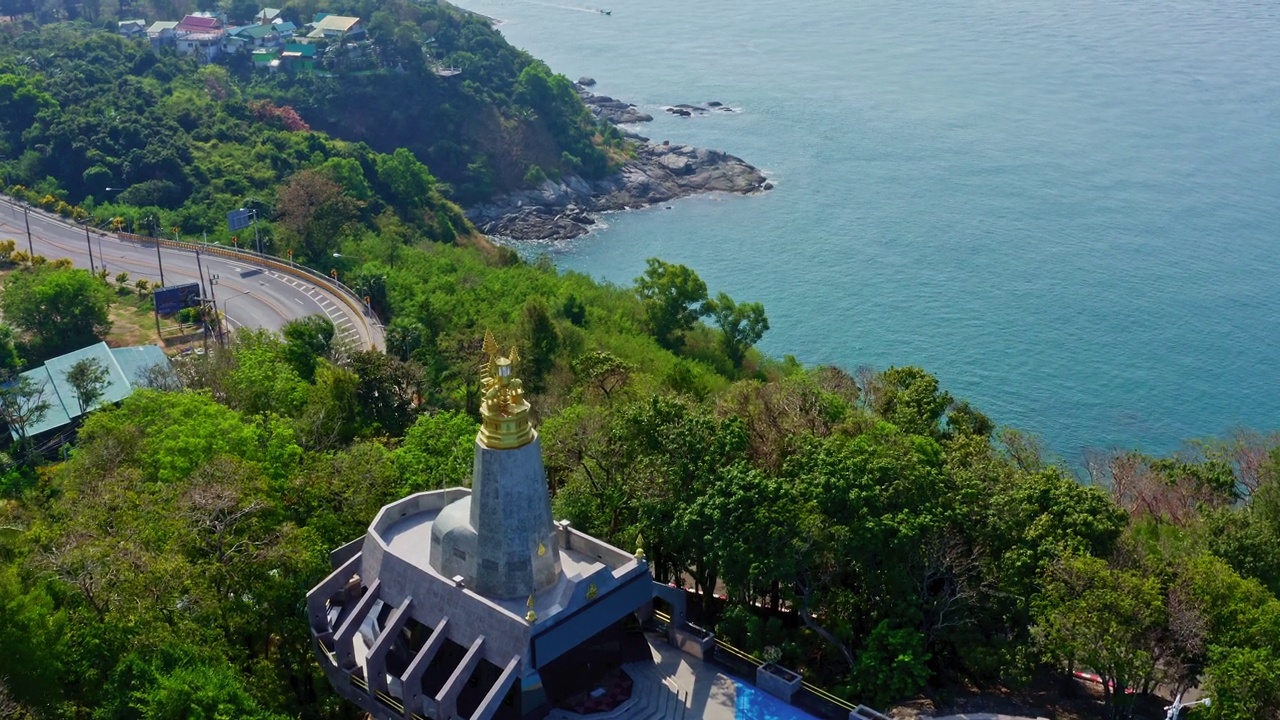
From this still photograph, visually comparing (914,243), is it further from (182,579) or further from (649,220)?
(182,579)

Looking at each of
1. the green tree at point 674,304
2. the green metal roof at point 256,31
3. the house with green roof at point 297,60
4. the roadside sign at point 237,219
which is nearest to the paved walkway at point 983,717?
the green tree at point 674,304

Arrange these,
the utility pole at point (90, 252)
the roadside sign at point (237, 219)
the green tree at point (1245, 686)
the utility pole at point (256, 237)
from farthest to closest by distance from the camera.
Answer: the roadside sign at point (237, 219) → the utility pole at point (256, 237) → the utility pole at point (90, 252) → the green tree at point (1245, 686)

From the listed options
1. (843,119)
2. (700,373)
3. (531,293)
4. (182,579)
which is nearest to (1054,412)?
(700,373)

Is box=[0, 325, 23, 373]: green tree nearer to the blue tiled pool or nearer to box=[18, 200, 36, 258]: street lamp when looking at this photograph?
box=[18, 200, 36, 258]: street lamp

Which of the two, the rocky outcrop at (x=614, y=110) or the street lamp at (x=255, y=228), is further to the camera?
the rocky outcrop at (x=614, y=110)

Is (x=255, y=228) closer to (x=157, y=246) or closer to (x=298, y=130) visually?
(x=157, y=246)

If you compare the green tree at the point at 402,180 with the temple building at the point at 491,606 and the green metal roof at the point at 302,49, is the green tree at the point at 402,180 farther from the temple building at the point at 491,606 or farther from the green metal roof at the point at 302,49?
the temple building at the point at 491,606

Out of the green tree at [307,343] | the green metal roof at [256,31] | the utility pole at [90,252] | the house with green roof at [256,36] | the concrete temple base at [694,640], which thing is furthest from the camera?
the green metal roof at [256,31]
